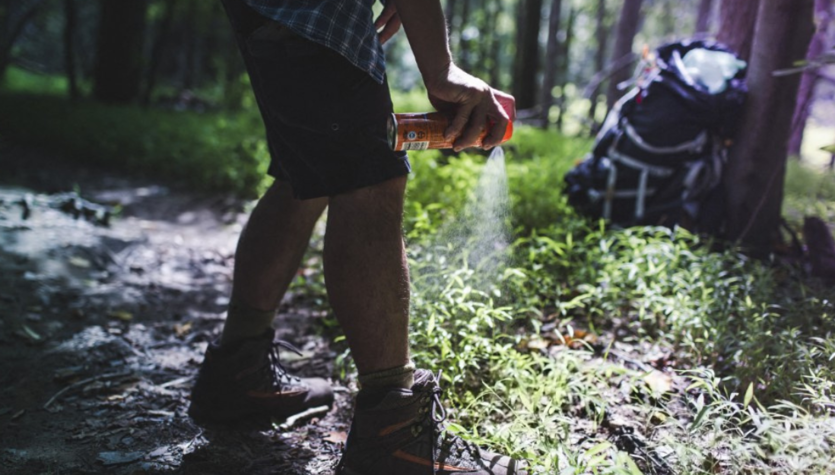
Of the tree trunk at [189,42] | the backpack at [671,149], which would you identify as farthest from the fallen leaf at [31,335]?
the tree trunk at [189,42]

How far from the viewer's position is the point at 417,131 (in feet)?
4.84

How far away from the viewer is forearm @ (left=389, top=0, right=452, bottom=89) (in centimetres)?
142

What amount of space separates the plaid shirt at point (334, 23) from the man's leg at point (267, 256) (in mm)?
601

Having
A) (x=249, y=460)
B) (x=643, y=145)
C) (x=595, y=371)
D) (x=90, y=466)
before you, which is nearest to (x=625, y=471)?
(x=595, y=371)

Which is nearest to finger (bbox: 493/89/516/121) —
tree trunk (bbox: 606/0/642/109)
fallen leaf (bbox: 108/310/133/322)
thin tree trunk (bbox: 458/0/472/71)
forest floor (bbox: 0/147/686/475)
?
forest floor (bbox: 0/147/686/475)

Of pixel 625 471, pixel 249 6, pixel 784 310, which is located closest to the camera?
pixel 625 471

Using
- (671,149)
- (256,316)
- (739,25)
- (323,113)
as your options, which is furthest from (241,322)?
(739,25)

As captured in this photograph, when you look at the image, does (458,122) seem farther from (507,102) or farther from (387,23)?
(387,23)

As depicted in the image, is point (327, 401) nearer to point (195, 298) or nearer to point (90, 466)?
point (90, 466)

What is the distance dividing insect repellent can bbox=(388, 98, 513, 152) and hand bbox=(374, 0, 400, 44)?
560 mm

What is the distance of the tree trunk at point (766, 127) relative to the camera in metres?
3.07

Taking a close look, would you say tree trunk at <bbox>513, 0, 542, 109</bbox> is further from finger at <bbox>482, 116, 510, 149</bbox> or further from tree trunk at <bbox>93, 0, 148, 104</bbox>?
finger at <bbox>482, 116, 510, 149</bbox>

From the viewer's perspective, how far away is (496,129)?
1.57m

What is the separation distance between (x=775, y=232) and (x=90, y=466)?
11.6ft
